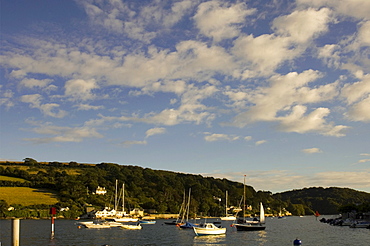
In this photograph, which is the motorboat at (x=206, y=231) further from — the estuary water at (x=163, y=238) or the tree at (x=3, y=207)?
the tree at (x=3, y=207)

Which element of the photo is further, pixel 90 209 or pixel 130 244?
pixel 90 209

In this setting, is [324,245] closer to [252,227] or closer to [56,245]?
[252,227]

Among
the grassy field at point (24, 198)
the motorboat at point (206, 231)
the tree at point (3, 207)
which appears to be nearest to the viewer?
the motorboat at point (206, 231)

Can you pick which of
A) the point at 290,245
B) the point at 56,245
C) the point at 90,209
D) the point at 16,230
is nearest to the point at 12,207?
the point at 90,209

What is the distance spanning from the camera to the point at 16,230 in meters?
35.7

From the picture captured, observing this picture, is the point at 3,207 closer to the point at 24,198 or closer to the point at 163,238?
the point at 24,198

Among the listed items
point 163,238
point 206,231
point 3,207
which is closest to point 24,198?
point 3,207

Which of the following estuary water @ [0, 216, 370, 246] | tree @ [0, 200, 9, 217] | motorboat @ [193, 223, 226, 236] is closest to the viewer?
estuary water @ [0, 216, 370, 246]

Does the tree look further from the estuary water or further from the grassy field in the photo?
the estuary water

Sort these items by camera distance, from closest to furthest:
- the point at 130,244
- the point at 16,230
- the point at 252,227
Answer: the point at 16,230
the point at 130,244
the point at 252,227

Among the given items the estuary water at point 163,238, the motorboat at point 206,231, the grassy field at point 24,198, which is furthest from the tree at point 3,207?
the motorboat at point 206,231

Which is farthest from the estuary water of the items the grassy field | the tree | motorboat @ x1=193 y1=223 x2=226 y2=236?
the grassy field

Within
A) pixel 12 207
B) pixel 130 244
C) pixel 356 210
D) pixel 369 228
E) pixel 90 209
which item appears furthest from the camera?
pixel 356 210

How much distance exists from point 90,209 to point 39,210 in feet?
73.8
